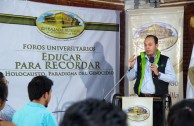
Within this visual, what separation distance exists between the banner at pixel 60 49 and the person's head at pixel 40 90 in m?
2.27

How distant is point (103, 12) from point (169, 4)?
1179 mm

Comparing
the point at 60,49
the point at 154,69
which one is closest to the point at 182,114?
the point at 154,69

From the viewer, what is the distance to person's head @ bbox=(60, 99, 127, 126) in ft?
3.98

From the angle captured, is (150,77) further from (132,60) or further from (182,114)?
(182,114)

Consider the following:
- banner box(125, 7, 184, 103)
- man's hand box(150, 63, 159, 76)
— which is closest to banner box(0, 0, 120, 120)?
banner box(125, 7, 184, 103)

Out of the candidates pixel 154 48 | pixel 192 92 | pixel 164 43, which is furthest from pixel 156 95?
pixel 164 43

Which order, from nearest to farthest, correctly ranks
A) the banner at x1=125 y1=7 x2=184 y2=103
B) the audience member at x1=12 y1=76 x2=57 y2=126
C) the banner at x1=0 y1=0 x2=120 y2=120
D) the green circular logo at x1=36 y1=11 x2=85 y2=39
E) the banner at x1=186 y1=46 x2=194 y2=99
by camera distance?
the audience member at x1=12 y1=76 x2=57 y2=126, the banner at x1=0 y1=0 x2=120 y2=120, the banner at x1=186 y1=46 x2=194 y2=99, the green circular logo at x1=36 y1=11 x2=85 y2=39, the banner at x1=125 y1=7 x2=184 y2=103

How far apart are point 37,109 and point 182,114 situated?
1731mm

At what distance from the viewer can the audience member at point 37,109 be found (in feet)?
9.85

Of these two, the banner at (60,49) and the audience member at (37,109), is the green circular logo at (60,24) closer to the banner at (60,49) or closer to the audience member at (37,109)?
the banner at (60,49)

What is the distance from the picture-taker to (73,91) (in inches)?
241

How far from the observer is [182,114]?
5.00 feet

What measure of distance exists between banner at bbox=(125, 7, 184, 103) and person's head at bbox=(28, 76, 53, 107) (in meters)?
3.28

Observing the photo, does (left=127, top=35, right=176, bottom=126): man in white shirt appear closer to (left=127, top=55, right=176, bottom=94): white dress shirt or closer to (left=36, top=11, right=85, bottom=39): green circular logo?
(left=127, top=55, right=176, bottom=94): white dress shirt
